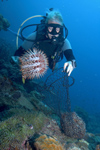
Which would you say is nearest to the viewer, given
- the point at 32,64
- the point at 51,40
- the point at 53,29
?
the point at 32,64

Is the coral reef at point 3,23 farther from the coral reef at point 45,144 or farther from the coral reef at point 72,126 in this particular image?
the coral reef at point 45,144

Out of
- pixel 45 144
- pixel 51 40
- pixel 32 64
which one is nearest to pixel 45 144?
pixel 45 144

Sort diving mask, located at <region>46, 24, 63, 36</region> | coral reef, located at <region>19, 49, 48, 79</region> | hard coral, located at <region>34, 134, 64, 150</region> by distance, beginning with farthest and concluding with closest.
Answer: diving mask, located at <region>46, 24, 63, 36</region> < coral reef, located at <region>19, 49, 48, 79</region> < hard coral, located at <region>34, 134, 64, 150</region>

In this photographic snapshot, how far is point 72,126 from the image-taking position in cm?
344

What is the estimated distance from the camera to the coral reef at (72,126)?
339 cm

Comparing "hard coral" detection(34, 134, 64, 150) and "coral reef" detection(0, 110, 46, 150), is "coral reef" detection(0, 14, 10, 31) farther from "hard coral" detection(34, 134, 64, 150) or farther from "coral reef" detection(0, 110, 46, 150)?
"hard coral" detection(34, 134, 64, 150)

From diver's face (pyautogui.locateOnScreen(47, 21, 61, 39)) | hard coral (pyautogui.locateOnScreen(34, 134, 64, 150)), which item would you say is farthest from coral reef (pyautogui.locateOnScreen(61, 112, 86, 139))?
diver's face (pyautogui.locateOnScreen(47, 21, 61, 39))

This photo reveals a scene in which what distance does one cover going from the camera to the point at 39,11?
12962 cm

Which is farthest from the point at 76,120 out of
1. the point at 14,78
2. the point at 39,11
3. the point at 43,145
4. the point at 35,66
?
the point at 39,11

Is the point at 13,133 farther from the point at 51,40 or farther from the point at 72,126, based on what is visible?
the point at 51,40

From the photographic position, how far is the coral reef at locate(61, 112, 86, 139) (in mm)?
3388

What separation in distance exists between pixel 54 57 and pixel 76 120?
2691 millimetres

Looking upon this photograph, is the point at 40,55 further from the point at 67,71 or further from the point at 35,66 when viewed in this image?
the point at 67,71

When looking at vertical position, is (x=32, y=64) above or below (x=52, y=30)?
below
